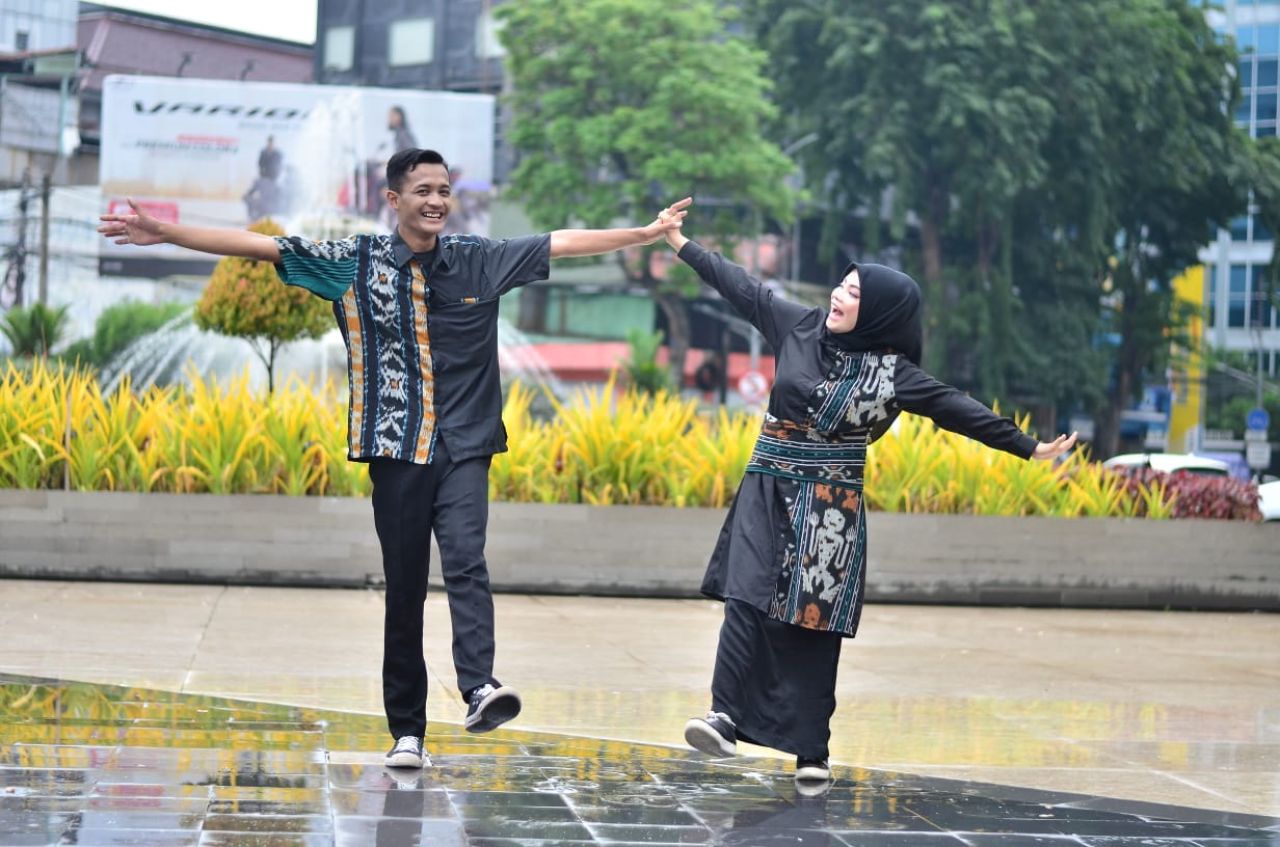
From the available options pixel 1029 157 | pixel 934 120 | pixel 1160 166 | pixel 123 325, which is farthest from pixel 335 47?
pixel 1160 166

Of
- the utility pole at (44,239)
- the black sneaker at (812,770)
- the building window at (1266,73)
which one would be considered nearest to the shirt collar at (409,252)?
the black sneaker at (812,770)

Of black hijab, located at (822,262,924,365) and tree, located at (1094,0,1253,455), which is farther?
tree, located at (1094,0,1253,455)

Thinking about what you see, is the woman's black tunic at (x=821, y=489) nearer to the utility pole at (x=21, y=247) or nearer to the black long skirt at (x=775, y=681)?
the black long skirt at (x=775, y=681)

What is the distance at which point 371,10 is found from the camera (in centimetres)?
6391

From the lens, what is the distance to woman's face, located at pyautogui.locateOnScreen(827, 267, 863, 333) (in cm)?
588

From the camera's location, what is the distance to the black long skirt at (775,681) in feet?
19.2

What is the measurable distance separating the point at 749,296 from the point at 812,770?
1.46 meters

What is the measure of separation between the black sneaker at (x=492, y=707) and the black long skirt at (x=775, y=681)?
69 cm

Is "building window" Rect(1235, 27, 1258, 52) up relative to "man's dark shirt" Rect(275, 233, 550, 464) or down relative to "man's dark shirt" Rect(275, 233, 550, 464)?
up

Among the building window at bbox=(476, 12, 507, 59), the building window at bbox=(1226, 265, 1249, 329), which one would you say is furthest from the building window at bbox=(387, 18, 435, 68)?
the building window at bbox=(1226, 265, 1249, 329)

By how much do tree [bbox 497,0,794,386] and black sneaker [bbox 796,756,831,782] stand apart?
39.2m

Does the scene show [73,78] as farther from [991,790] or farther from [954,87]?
[991,790]

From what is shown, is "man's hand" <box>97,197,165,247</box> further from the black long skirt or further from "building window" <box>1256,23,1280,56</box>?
"building window" <box>1256,23,1280,56</box>

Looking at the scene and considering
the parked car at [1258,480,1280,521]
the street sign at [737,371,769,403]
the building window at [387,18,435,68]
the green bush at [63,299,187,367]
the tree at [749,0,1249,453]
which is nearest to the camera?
the parked car at [1258,480,1280,521]
